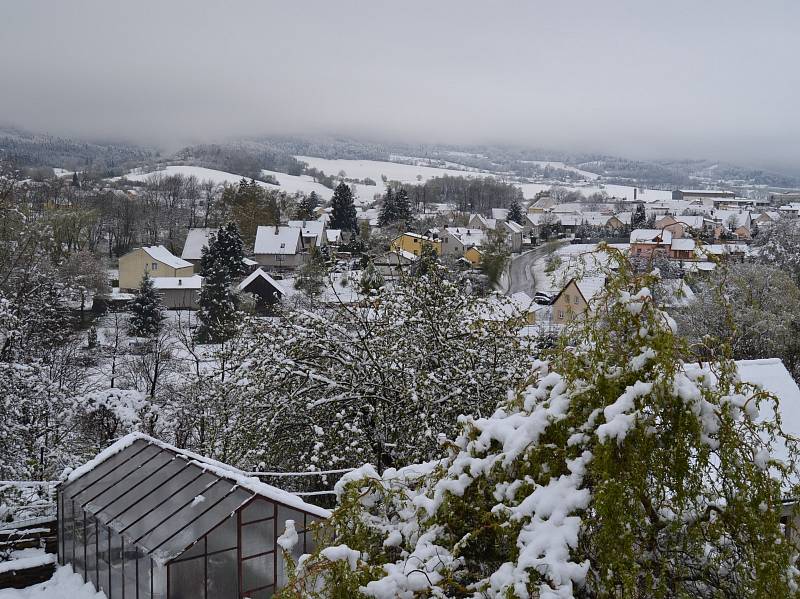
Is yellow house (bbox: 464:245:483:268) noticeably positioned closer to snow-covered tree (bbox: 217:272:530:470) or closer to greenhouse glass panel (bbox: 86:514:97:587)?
snow-covered tree (bbox: 217:272:530:470)

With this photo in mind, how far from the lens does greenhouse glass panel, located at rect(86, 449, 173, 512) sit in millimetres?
10219

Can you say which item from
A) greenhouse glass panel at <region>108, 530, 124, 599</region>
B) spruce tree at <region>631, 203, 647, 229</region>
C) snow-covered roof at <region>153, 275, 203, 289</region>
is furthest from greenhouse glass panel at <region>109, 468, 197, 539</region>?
spruce tree at <region>631, 203, 647, 229</region>

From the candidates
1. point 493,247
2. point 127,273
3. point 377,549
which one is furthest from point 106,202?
point 377,549

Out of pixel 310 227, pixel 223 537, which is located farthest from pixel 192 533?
pixel 310 227

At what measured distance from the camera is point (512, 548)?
3174 millimetres

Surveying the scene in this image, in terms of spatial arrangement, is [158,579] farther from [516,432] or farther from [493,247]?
[493,247]

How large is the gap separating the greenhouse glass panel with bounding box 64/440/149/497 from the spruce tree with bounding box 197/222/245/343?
16.7 metres

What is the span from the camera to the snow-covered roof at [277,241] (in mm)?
56062

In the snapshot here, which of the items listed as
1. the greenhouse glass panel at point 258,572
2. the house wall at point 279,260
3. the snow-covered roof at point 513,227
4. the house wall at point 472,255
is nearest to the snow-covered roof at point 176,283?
the house wall at point 279,260

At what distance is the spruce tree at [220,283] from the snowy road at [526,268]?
648 inches

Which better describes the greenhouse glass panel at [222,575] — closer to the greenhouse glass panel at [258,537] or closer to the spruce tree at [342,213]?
the greenhouse glass panel at [258,537]

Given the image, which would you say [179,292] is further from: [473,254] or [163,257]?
[473,254]

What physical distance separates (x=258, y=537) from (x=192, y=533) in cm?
77

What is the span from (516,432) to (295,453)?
26.7 ft
